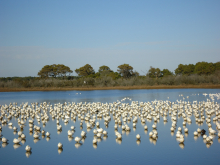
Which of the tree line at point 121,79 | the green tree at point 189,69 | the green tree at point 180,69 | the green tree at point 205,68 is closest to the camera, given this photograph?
the tree line at point 121,79

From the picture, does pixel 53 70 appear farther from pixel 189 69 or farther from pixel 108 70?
pixel 189 69

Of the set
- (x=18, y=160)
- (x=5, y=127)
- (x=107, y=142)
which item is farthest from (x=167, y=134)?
(x=5, y=127)

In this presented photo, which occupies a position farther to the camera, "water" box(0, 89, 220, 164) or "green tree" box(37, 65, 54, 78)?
"green tree" box(37, 65, 54, 78)

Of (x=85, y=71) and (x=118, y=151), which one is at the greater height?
(x=85, y=71)

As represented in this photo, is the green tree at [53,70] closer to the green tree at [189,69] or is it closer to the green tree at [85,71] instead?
the green tree at [85,71]

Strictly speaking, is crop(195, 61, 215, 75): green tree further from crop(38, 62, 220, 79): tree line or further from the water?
the water

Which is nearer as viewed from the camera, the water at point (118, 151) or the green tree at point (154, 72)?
the water at point (118, 151)

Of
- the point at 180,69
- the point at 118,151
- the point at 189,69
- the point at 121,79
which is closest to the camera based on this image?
the point at 118,151

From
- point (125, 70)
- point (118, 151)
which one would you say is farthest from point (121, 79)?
point (118, 151)

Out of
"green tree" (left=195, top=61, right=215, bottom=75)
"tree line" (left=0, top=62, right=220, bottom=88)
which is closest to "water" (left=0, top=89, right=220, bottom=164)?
"tree line" (left=0, top=62, right=220, bottom=88)

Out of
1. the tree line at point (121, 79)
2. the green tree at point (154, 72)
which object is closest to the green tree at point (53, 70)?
the tree line at point (121, 79)

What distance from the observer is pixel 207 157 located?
11008 mm

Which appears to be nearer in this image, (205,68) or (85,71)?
(205,68)

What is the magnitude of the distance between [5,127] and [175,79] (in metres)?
55.6
